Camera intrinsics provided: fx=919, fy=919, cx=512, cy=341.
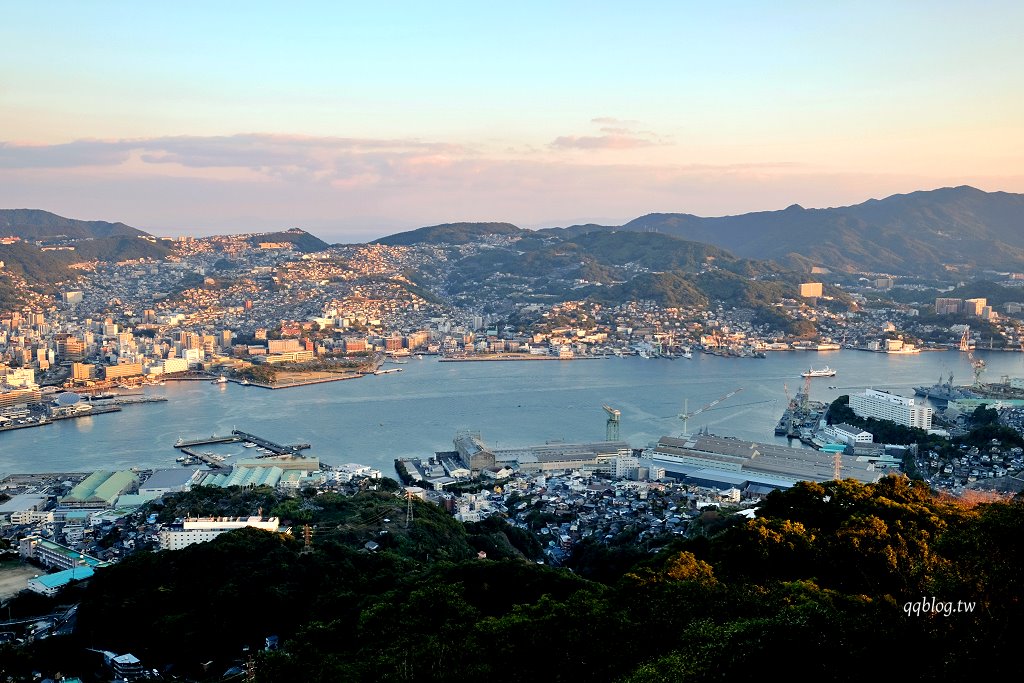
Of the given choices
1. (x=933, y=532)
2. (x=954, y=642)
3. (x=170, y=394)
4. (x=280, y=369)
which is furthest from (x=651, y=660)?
(x=280, y=369)

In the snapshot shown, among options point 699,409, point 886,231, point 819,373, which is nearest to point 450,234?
point 886,231

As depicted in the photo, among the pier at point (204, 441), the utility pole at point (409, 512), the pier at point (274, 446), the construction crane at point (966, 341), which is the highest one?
the utility pole at point (409, 512)

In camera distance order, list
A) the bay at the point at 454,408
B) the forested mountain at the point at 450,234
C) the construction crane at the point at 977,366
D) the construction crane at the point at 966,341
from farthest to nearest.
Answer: the forested mountain at the point at 450,234 → the construction crane at the point at 966,341 → the construction crane at the point at 977,366 → the bay at the point at 454,408

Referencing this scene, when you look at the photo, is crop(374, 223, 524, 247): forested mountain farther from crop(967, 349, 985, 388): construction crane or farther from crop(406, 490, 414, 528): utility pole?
crop(406, 490, 414, 528): utility pole

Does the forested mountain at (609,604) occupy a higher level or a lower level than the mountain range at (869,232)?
lower

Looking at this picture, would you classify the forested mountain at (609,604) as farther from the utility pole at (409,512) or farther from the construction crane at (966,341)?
the construction crane at (966,341)

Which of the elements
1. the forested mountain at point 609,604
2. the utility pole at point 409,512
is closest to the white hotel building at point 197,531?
the forested mountain at point 609,604

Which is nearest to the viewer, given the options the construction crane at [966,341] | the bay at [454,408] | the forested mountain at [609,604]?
the forested mountain at [609,604]
